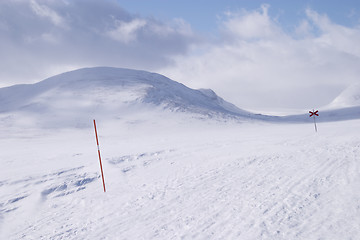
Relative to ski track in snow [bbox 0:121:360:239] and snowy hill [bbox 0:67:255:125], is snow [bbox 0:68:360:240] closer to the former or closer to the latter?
ski track in snow [bbox 0:121:360:239]

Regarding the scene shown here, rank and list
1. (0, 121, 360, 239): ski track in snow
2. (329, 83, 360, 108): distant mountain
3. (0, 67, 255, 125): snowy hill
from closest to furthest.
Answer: (0, 121, 360, 239): ski track in snow → (0, 67, 255, 125): snowy hill → (329, 83, 360, 108): distant mountain

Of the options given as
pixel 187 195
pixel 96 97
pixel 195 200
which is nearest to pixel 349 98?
pixel 96 97

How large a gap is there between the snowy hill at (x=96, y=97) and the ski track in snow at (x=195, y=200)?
3724 cm

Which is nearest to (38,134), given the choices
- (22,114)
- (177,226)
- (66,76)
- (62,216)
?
(22,114)

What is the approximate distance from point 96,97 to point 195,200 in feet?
184

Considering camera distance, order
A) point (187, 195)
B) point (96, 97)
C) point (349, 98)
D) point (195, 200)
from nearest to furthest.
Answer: point (195, 200) → point (187, 195) → point (96, 97) → point (349, 98)

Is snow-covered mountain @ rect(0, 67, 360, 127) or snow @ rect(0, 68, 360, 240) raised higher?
snow-covered mountain @ rect(0, 67, 360, 127)

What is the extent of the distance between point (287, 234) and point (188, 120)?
1609 inches

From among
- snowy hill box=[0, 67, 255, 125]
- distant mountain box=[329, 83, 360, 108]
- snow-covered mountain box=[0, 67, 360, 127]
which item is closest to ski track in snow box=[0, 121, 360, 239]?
snow-covered mountain box=[0, 67, 360, 127]

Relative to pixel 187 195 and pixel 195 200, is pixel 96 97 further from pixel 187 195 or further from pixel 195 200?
pixel 195 200

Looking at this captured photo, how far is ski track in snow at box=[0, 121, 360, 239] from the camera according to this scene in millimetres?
5496

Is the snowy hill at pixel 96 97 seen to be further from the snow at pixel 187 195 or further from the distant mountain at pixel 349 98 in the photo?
the distant mountain at pixel 349 98

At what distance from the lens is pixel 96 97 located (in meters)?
59.3

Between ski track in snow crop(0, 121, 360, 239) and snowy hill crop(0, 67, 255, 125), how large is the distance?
3724 centimetres
